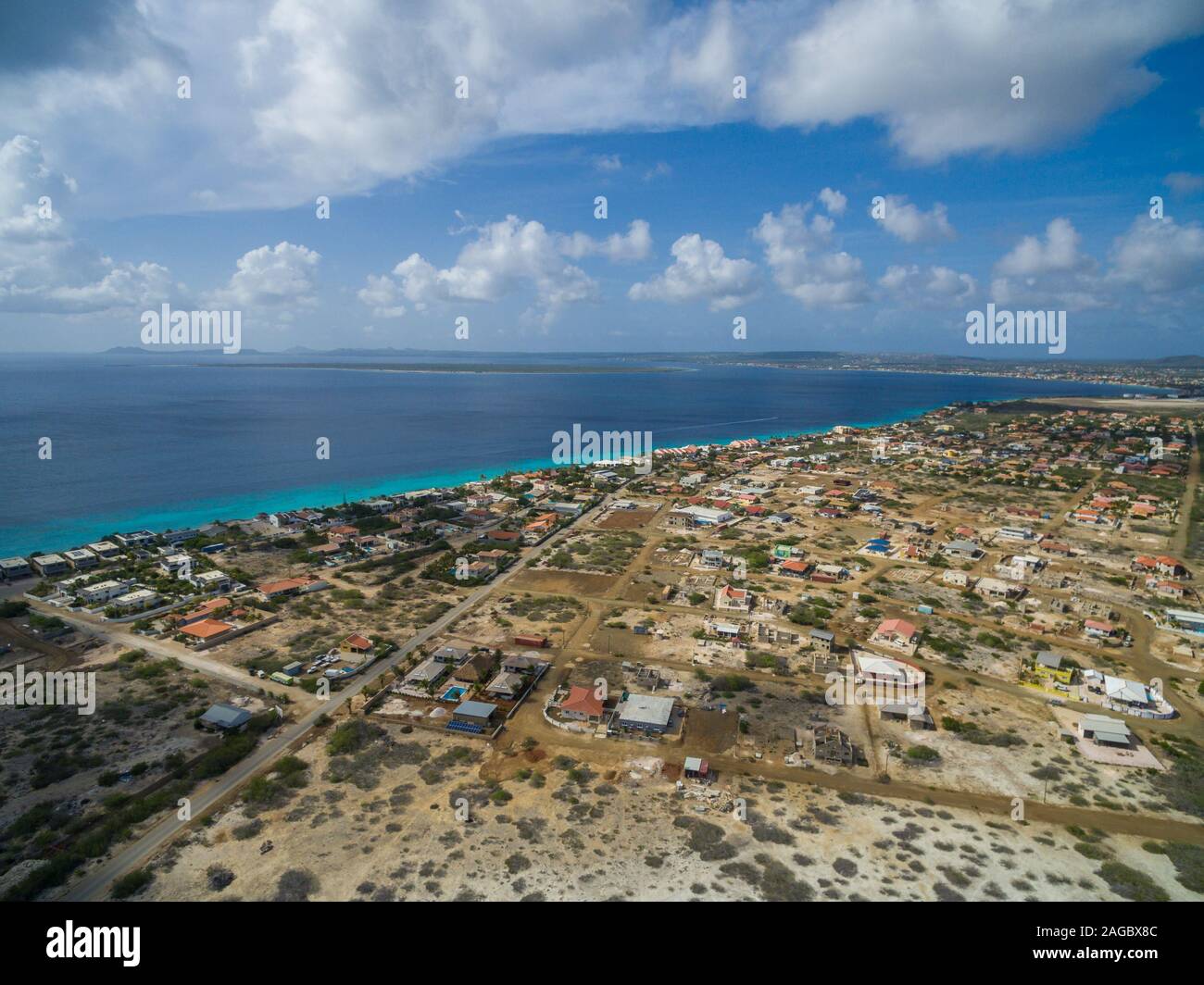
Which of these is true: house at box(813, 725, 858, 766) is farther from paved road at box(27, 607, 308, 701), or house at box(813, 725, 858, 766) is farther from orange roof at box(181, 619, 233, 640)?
orange roof at box(181, 619, 233, 640)

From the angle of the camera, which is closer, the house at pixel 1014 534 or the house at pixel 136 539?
the house at pixel 136 539

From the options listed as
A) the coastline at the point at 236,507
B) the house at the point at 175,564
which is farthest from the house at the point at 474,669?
the coastline at the point at 236,507

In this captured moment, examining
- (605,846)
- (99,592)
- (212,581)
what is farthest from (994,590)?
(99,592)

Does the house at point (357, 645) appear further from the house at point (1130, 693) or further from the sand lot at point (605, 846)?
the house at point (1130, 693)

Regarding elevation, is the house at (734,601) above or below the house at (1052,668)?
above

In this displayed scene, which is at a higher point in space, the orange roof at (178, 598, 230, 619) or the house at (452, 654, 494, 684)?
the orange roof at (178, 598, 230, 619)

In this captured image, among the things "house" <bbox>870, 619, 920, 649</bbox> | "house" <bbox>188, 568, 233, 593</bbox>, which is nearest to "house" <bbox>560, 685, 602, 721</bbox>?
"house" <bbox>870, 619, 920, 649</bbox>
